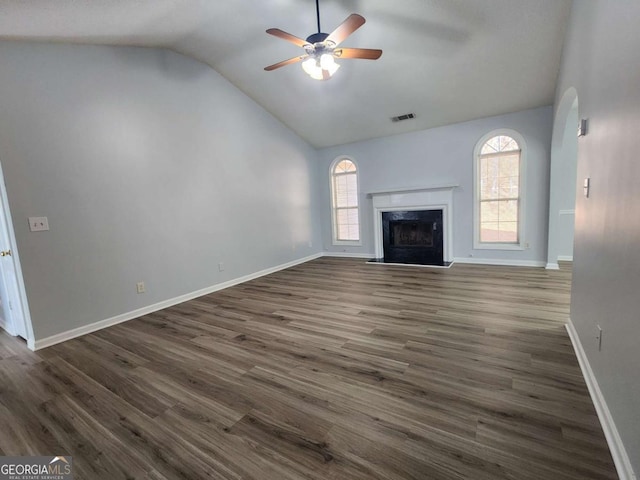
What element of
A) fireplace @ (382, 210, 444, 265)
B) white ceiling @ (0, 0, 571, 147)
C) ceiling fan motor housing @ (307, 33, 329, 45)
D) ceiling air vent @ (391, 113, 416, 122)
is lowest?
fireplace @ (382, 210, 444, 265)

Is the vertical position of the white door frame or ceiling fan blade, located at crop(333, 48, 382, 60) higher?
ceiling fan blade, located at crop(333, 48, 382, 60)

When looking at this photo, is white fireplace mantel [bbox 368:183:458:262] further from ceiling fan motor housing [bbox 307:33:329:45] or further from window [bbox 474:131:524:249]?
ceiling fan motor housing [bbox 307:33:329:45]

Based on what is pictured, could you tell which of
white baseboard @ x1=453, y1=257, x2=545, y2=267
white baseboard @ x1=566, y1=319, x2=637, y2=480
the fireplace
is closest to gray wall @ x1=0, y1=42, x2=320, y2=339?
the fireplace

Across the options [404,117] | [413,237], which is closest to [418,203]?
[413,237]

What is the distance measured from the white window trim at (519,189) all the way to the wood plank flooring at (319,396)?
6.47 feet

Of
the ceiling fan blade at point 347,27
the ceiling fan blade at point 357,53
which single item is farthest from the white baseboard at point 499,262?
the ceiling fan blade at point 347,27

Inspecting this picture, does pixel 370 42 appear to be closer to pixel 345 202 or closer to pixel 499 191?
pixel 499 191

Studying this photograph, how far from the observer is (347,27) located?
265 centimetres

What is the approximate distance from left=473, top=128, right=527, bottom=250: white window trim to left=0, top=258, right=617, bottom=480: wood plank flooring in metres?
1.97

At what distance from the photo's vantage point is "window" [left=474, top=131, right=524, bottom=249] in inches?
204

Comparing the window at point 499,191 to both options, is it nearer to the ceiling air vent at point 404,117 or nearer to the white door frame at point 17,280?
the ceiling air vent at point 404,117

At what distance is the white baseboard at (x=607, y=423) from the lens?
1274mm

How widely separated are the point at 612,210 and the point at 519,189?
4.08 m

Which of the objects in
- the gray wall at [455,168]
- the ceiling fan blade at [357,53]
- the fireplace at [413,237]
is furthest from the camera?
the fireplace at [413,237]
